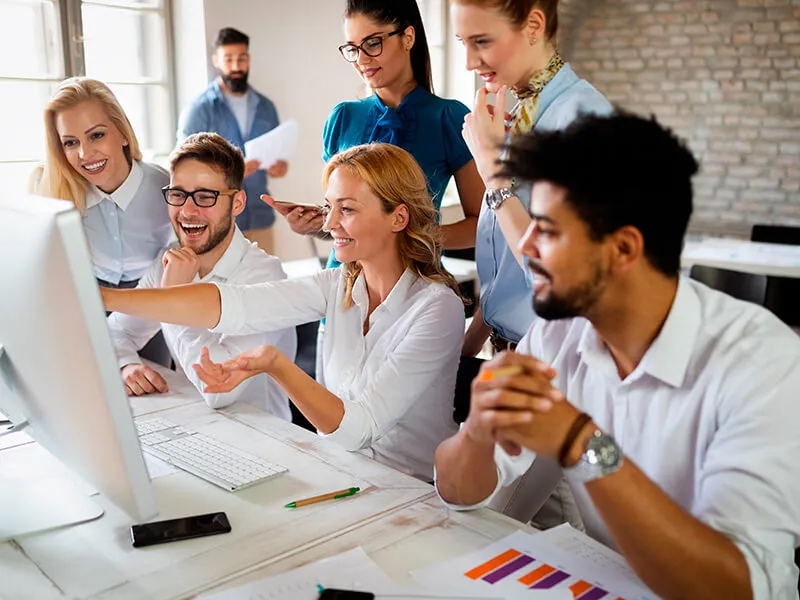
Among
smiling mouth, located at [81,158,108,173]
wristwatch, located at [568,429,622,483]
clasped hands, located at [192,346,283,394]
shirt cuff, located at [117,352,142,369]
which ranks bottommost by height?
shirt cuff, located at [117,352,142,369]

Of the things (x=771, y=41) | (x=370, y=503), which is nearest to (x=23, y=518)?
(x=370, y=503)

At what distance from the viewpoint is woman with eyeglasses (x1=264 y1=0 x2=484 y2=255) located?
213 centimetres

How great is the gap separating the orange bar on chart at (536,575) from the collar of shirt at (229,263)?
1.29 meters

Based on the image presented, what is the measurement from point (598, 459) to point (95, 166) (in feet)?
5.90

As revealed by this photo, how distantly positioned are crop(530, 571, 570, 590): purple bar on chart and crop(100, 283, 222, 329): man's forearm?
1.06m

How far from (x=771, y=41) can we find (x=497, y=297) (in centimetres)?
534

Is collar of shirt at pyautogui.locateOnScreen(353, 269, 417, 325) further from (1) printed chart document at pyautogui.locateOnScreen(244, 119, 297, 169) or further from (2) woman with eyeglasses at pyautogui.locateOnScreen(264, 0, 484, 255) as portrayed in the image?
(1) printed chart document at pyautogui.locateOnScreen(244, 119, 297, 169)

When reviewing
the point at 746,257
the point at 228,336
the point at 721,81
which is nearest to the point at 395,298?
the point at 228,336

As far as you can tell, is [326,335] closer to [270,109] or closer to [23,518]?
[23,518]

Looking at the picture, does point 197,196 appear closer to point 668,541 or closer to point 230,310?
point 230,310

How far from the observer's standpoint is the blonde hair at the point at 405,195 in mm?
1862

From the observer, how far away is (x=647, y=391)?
1.17m

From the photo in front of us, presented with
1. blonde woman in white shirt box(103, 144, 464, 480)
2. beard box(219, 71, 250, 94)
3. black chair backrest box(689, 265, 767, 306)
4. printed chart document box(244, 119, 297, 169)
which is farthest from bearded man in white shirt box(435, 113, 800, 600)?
beard box(219, 71, 250, 94)

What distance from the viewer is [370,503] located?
1.33 meters
